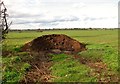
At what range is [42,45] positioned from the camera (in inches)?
1094

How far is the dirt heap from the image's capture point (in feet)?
88.0

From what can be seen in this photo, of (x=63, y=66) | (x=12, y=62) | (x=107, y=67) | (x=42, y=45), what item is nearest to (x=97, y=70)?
(x=107, y=67)

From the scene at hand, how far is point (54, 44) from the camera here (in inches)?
1098

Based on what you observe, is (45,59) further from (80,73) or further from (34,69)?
(80,73)

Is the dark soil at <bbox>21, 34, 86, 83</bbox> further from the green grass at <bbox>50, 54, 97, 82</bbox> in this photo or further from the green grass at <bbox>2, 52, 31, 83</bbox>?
the green grass at <bbox>50, 54, 97, 82</bbox>

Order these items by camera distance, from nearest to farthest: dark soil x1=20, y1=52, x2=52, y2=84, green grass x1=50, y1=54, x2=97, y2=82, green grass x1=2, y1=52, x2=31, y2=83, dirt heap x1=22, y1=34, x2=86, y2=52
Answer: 1. green grass x1=50, y1=54, x2=97, y2=82
2. green grass x1=2, y1=52, x2=31, y2=83
3. dark soil x1=20, y1=52, x2=52, y2=84
4. dirt heap x1=22, y1=34, x2=86, y2=52

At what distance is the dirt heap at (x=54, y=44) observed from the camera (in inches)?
1056

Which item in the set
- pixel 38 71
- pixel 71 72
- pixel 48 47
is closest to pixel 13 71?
pixel 38 71

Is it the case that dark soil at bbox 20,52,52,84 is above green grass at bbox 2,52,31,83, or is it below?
below

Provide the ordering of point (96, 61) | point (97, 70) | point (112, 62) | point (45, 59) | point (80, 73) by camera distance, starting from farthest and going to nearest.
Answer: point (45, 59), point (96, 61), point (112, 62), point (97, 70), point (80, 73)

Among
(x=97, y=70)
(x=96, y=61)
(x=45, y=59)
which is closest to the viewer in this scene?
(x=97, y=70)

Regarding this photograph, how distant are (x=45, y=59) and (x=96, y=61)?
3.81 m

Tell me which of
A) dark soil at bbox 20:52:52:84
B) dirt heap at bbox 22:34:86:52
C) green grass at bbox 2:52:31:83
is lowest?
dark soil at bbox 20:52:52:84

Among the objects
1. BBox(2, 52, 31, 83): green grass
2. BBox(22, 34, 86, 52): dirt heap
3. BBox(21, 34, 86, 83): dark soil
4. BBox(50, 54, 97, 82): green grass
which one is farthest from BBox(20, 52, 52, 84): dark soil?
BBox(22, 34, 86, 52): dirt heap
